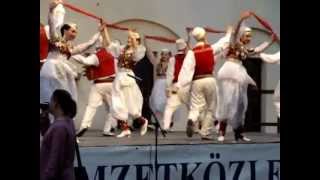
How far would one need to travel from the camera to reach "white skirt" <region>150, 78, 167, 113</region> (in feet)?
34.6

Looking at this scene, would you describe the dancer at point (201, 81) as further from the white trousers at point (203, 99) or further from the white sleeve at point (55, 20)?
the white sleeve at point (55, 20)

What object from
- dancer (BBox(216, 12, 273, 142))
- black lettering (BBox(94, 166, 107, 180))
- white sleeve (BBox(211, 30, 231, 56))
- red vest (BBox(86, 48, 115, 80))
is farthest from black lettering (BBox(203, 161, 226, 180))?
red vest (BBox(86, 48, 115, 80))

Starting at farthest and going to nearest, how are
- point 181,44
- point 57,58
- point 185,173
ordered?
point 181,44, point 57,58, point 185,173

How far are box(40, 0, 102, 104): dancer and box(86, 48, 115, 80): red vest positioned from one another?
1.13 meters

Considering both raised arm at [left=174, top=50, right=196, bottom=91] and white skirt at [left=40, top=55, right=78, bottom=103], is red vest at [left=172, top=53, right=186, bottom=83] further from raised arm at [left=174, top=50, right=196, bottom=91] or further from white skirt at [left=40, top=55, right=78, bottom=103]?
white skirt at [left=40, top=55, right=78, bottom=103]

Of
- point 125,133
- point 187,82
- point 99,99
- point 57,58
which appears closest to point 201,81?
point 187,82

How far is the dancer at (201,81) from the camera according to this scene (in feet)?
30.0

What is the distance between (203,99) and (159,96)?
57.6 inches

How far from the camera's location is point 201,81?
9258mm

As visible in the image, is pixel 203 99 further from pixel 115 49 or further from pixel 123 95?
pixel 115 49

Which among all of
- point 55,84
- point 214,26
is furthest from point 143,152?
point 214,26

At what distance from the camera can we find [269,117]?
40.5 ft
